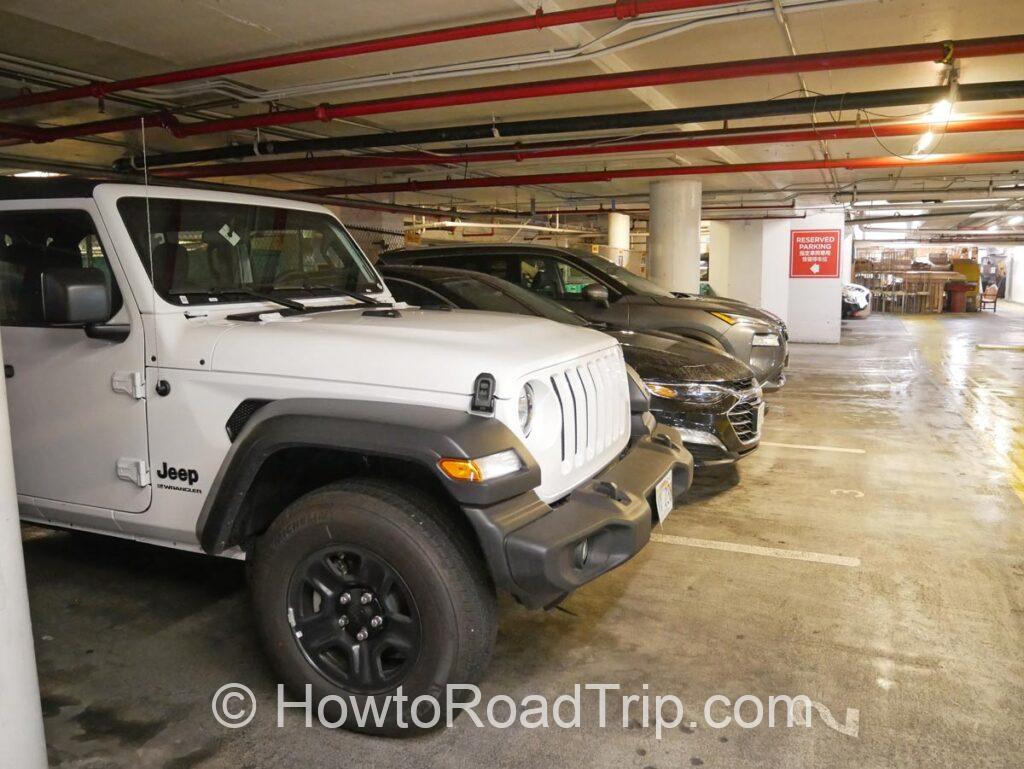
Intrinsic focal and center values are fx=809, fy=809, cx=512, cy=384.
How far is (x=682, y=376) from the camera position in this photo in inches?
209

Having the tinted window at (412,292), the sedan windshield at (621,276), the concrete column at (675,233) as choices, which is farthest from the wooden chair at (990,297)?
the tinted window at (412,292)

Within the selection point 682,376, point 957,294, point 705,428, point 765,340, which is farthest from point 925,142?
point 957,294

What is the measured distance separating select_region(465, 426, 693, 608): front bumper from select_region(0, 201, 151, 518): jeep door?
154 cm

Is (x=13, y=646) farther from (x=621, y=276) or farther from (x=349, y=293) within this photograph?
(x=621, y=276)

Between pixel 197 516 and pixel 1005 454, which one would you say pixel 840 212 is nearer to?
pixel 1005 454

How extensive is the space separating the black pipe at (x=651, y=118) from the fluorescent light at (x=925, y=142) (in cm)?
180

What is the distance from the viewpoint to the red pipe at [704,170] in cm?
945

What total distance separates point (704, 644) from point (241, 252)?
2668mm

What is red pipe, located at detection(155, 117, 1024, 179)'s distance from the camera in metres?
7.63

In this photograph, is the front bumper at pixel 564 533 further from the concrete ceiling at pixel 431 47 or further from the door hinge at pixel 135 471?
the concrete ceiling at pixel 431 47

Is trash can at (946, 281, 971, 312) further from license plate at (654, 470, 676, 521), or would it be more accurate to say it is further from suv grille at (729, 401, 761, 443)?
license plate at (654, 470, 676, 521)

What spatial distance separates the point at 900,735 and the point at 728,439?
8.43 ft

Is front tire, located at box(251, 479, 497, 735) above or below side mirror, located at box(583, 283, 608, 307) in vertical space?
below

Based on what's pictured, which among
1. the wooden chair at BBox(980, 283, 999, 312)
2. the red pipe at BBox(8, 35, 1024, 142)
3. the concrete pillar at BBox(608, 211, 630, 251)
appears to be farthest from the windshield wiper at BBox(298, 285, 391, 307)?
the wooden chair at BBox(980, 283, 999, 312)
